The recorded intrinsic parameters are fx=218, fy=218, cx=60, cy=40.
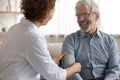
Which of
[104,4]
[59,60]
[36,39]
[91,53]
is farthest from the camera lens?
[104,4]

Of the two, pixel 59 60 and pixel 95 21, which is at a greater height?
pixel 95 21

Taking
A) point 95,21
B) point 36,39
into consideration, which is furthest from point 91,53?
point 36,39

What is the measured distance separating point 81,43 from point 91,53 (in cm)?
13

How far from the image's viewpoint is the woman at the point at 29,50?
1.23m

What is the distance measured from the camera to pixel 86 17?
2.03 meters

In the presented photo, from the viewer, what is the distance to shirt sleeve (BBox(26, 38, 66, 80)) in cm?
122

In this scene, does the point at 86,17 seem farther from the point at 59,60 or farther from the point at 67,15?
the point at 67,15

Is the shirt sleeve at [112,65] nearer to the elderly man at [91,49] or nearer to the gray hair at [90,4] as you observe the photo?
the elderly man at [91,49]

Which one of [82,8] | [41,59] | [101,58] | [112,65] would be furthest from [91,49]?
[41,59]

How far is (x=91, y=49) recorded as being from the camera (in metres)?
2.01

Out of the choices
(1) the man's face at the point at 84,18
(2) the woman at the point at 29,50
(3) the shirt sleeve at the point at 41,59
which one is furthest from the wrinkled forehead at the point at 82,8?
(3) the shirt sleeve at the point at 41,59

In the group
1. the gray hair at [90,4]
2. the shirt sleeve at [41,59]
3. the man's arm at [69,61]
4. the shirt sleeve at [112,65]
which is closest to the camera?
the shirt sleeve at [41,59]

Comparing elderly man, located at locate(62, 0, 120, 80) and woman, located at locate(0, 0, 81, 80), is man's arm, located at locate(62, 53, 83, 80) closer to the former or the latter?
elderly man, located at locate(62, 0, 120, 80)

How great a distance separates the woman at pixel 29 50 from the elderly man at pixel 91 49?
25.9 inches
